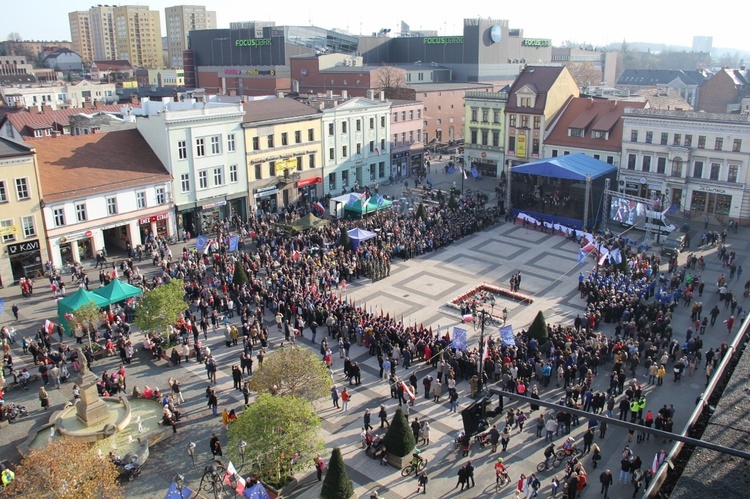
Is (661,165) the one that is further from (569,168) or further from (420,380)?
(420,380)

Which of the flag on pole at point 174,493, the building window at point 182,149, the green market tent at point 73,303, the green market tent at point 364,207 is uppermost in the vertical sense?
the building window at point 182,149

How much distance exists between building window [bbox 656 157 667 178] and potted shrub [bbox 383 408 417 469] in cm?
4272

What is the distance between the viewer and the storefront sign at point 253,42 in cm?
10812

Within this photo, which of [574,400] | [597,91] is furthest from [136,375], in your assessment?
[597,91]

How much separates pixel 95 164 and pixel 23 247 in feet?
27.7

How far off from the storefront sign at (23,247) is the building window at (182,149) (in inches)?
493

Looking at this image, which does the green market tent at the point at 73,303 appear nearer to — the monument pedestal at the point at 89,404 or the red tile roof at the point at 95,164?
the monument pedestal at the point at 89,404

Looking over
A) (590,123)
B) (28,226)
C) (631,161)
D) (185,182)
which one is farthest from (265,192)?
(631,161)

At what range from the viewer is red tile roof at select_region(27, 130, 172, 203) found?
42812mm

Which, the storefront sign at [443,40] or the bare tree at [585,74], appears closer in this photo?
the storefront sign at [443,40]

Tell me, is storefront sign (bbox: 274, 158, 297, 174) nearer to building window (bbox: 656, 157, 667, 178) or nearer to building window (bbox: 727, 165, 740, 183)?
building window (bbox: 656, 157, 667, 178)

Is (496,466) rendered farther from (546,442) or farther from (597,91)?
(597,91)

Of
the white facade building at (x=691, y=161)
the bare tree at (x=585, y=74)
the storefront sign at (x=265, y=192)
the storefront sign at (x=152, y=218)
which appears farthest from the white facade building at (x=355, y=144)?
the bare tree at (x=585, y=74)

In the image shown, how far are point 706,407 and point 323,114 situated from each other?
45.5 m
